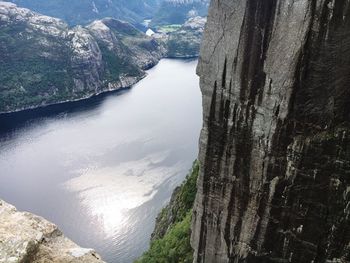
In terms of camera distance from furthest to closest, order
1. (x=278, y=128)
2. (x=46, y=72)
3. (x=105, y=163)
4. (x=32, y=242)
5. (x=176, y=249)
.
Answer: (x=46, y=72)
(x=105, y=163)
(x=176, y=249)
(x=278, y=128)
(x=32, y=242)

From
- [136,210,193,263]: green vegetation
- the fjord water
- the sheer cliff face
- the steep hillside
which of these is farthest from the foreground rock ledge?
the steep hillside

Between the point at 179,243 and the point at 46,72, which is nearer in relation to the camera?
the point at 179,243

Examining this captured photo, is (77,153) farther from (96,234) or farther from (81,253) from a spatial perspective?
(81,253)

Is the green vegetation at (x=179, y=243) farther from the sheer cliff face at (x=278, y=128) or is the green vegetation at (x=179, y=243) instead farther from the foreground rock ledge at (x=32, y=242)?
the foreground rock ledge at (x=32, y=242)

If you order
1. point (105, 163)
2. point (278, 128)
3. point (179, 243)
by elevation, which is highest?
point (278, 128)

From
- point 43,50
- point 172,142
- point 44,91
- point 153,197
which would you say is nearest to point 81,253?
point 153,197

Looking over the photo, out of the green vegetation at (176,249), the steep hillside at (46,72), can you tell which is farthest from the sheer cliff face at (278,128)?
the steep hillside at (46,72)

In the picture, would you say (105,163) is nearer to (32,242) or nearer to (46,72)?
(32,242)

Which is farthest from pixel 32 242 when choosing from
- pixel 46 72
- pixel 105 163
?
pixel 46 72

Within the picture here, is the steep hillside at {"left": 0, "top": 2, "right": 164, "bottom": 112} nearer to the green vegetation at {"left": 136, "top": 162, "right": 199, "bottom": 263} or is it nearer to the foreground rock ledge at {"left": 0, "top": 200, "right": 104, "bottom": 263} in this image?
the green vegetation at {"left": 136, "top": 162, "right": 199, "bottom": 263}
